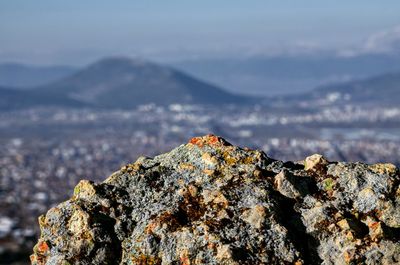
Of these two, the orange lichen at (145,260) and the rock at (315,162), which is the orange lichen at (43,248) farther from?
the rock at (315,162)

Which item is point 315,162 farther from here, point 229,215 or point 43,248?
point 43,248

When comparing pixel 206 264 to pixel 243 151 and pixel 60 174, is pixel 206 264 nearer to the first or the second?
pixel 243 151

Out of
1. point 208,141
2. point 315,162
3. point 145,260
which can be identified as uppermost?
point 208,141

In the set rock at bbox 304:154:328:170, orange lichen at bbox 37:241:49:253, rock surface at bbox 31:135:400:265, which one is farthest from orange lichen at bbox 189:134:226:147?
orange lichen at bbox 37:241:49:253

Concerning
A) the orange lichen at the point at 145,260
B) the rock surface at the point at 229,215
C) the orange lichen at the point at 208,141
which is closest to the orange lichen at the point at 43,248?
the rock surface at the point at 229,215

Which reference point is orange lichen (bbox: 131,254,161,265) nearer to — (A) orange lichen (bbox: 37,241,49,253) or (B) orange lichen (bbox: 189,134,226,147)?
(A) orange lichen (bbox: 37,241,49,253)

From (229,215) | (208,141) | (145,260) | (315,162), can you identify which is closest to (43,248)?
(145,260)

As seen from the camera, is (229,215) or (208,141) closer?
(229,215)

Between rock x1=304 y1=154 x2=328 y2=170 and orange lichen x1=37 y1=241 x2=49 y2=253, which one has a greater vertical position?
rock x1=304 y1=154 x2=328 y2=170

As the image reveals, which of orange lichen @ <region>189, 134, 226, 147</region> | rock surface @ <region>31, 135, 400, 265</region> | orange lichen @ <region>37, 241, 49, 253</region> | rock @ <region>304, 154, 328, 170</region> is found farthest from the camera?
orange lichen @ <region>189, 134, 226, 147</region>
